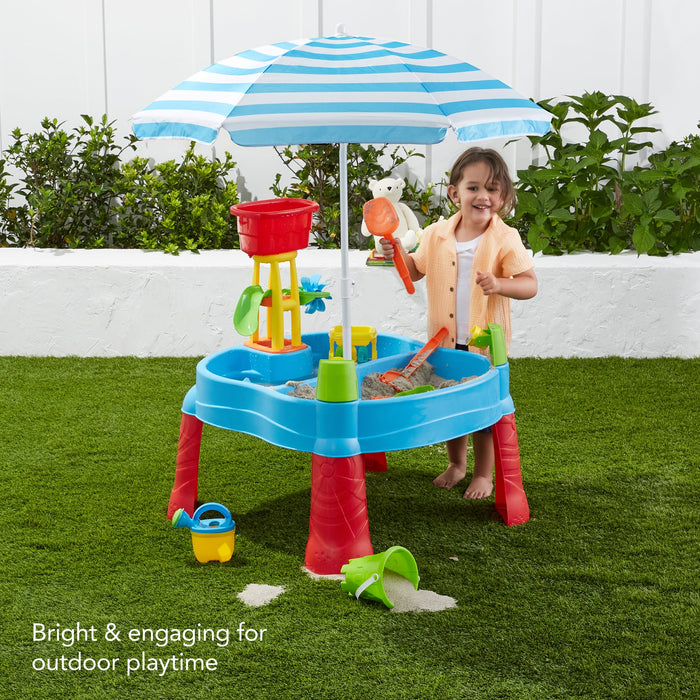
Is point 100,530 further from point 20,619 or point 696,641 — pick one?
point 696,641

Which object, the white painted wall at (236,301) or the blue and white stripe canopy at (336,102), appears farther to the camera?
the white painted wall at (236,301)

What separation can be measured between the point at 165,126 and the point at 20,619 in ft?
4.46

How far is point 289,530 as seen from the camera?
3.24 m

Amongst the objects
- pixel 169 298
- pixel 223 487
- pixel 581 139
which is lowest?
pixel 223 487

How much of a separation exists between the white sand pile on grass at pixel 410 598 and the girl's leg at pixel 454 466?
827 millimetres

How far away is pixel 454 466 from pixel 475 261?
76cm

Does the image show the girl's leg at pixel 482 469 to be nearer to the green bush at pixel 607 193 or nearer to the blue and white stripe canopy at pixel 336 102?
the blue and white stripe canopy at pixel 336 102

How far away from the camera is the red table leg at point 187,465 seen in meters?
3.32

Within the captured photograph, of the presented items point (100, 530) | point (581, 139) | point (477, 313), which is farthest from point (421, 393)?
point (581, 139)

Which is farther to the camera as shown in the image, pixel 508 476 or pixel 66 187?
pixel 66 187

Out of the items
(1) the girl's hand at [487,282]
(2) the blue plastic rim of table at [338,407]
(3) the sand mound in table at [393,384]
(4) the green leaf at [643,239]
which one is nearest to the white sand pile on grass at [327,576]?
(2) the blue plastic rim of table at [338,407]

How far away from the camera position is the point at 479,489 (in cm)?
353

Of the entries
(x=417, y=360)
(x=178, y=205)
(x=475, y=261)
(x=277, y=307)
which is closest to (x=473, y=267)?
(x=475, y=261)

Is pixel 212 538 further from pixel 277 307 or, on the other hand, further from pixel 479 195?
pixel 479 195
